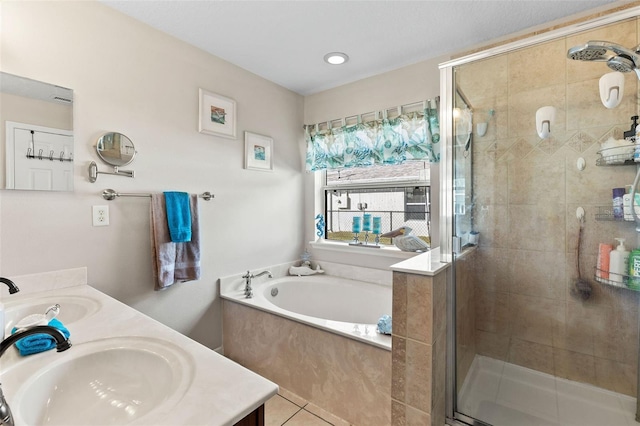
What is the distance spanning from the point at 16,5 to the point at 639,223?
329cm

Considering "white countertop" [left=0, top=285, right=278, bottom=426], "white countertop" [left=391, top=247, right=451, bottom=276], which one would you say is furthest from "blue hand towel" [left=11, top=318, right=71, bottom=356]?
"white countertop" [left=391, top=247, right=451, bottom=276]

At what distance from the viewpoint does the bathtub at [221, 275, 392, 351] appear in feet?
7.83

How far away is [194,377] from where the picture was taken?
2.36 feet

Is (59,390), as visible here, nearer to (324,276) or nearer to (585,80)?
(324,276)

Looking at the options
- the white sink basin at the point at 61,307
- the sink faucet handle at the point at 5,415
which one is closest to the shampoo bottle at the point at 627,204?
the sink faucet handle at the point at 5,415

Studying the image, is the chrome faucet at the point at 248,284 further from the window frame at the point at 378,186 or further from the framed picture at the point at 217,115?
the framed picture at the point at 217,115

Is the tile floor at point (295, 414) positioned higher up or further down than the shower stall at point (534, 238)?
further down

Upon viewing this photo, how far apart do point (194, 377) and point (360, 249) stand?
2.10 m

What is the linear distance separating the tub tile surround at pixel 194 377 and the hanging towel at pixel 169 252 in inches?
25.2

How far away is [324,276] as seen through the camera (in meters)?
2.83

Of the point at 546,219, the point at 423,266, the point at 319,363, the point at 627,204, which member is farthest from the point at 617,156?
the point at 319,363

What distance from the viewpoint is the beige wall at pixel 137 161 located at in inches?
58.4

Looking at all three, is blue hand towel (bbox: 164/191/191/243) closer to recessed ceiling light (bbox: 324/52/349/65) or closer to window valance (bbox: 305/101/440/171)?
window valance (bbox: 305/101/440/171)

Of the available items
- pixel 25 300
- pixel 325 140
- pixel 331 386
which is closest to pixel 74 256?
pixel 25 300
